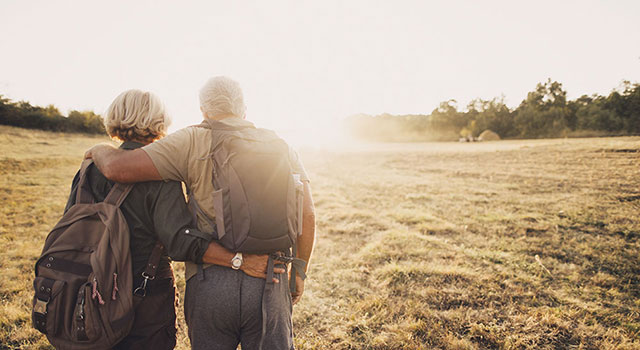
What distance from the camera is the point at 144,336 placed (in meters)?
2.02

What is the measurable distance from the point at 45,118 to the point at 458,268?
58196 mm

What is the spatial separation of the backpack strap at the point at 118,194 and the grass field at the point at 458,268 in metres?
2.76

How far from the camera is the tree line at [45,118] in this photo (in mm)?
38375

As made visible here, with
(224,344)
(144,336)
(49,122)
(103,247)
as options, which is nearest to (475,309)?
(224,344)

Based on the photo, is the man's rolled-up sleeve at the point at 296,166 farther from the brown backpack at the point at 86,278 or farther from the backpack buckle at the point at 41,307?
the backpack buckle at the point at 41,307

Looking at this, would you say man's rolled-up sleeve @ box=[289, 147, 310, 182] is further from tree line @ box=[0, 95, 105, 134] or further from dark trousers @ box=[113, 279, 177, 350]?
tree line @ box=[0, 95, 105, 134]

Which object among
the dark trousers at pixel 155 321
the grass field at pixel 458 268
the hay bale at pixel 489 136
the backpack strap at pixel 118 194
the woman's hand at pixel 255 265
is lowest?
the grass field at pixel 458 268

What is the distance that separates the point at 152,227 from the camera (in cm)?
200

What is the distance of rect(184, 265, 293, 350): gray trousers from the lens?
6.00ft

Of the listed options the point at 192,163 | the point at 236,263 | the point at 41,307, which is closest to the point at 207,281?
the point at 236,263

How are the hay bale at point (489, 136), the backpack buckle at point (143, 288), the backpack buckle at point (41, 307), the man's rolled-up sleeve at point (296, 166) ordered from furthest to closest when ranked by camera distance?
the hay bale at point (489, 136) → the man's rolled-up sleeve at point (296, 166) → the backpack buckle at point (143, 288) → the backpack buckle at point (41, 307)

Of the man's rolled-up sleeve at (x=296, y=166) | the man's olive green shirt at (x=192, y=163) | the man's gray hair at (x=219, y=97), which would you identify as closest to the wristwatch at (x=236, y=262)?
the man's olive green shirt at (x=192, y=163)

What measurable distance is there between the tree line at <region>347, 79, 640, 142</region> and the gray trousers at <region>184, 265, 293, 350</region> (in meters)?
49.4

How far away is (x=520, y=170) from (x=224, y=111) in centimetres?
1761
